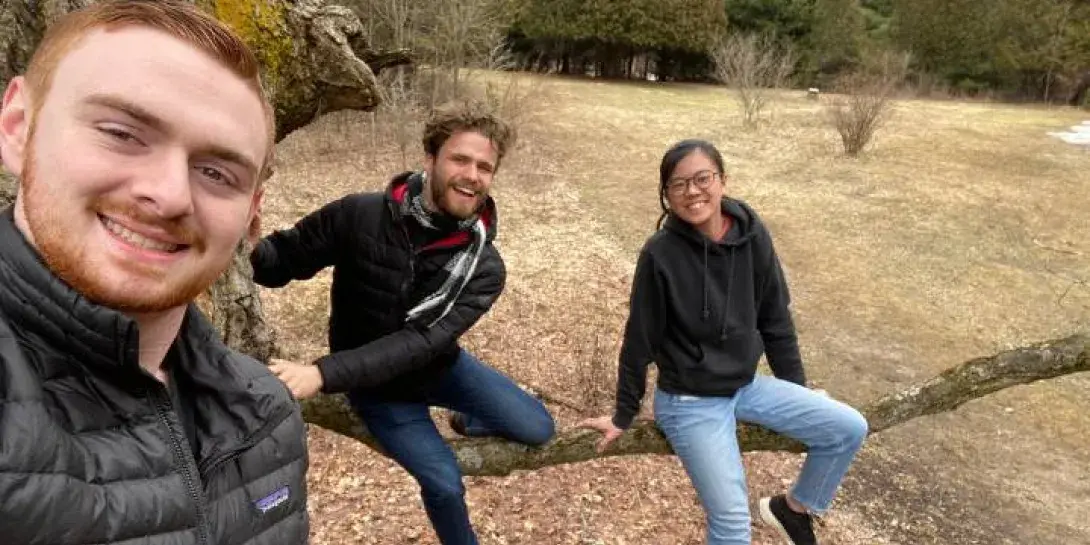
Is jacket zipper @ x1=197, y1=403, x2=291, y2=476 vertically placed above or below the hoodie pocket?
above

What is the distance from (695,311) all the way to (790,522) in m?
1.16

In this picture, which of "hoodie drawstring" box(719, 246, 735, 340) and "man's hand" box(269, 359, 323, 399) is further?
"hoodie drawstring" box(719, 246, 735, 340)

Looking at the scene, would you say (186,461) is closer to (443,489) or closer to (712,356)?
(443,489)

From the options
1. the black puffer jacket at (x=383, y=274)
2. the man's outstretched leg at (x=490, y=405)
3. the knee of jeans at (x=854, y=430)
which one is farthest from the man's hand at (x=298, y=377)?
the knee of jeans at (x=854, y=430)

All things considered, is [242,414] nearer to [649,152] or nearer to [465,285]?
[465,285]

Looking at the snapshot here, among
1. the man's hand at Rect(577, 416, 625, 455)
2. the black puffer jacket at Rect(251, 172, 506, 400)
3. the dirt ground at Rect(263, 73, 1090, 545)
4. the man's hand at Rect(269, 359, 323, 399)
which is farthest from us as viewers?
the dirt ground at Rect(263, 73, 1090, 545)

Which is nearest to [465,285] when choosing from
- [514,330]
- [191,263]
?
[191,263]

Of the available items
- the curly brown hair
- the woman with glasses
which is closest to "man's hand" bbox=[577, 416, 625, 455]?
the woman with glasses

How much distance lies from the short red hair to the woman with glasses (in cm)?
227

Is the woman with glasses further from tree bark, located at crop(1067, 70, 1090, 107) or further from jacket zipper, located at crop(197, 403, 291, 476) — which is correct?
tree bark, located at crop(1067, 70, 1090, 107)

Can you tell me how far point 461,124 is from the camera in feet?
9.46

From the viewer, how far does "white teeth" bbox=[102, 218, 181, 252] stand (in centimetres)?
106

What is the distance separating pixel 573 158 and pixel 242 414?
48.2 ft

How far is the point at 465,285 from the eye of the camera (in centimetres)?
286
